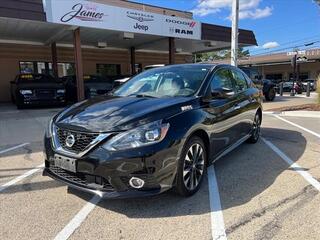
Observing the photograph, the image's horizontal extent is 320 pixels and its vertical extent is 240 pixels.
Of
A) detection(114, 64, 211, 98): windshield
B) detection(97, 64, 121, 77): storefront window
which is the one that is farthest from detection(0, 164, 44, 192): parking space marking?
detection(97, 64, 121, 77): storefront window

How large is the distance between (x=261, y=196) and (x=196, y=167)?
0.91 metres

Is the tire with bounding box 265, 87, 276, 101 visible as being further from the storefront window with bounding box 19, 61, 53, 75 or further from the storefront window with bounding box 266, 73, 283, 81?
the storefront window with bounding box 266, 73, 283, 81

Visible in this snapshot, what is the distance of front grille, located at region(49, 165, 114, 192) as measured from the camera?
11.5 ft

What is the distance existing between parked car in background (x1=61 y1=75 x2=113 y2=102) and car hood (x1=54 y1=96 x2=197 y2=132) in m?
11.2

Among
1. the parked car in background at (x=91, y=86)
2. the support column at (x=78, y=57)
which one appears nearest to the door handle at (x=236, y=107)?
the support column at (x=78, y=57)

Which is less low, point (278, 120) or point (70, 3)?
point (70, 3)

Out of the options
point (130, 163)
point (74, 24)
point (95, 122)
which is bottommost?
point (130, 163)

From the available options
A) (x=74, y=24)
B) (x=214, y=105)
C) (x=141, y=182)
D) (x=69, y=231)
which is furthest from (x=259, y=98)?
(x=74, y=24)

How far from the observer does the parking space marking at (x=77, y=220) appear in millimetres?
3236

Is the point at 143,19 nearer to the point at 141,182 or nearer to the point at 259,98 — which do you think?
the point at 259,98

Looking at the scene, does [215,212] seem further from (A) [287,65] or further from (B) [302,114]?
(A) [287,65]

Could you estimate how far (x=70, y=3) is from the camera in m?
13.0

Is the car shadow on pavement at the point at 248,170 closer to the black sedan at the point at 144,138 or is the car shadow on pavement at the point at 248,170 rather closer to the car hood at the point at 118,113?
the black sedan at the point at 144,138

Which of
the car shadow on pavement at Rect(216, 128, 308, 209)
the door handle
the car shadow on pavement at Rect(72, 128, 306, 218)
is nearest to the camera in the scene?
the car shadow on pavement at Rect(72, 128, 306, 218)
